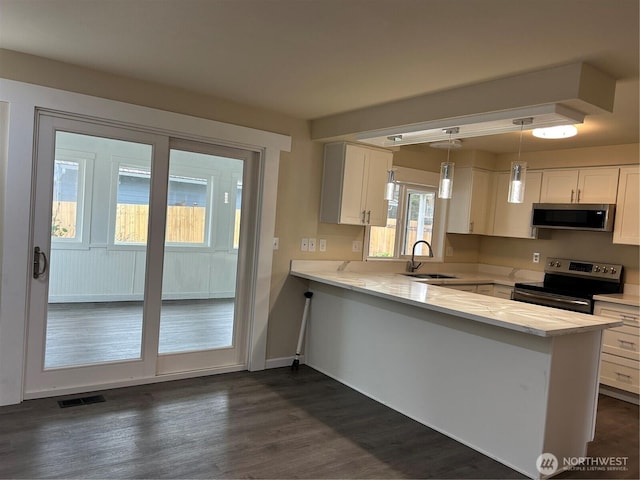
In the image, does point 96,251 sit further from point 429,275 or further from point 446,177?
point 429,275

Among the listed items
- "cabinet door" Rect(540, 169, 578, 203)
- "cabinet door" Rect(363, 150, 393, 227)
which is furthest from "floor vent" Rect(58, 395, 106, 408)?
"cabinet door" Rect(540, 169, 578, 203)

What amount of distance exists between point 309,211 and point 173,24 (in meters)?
2.27

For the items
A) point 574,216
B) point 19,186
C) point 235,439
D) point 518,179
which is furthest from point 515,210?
point 19,186

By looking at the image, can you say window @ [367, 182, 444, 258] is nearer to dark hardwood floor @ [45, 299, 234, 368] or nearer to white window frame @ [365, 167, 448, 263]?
white window frame @ [365, 167, 448, 263]

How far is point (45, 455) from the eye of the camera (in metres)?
2.49

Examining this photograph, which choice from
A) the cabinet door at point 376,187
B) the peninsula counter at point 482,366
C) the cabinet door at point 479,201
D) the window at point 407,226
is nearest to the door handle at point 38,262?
the peninsula counter at point 482,366

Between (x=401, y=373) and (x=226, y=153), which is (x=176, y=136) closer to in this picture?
(x=226, y=153)

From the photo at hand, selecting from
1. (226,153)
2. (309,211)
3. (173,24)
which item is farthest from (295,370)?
(173,24)

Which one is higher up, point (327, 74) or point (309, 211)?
point (327, 74)

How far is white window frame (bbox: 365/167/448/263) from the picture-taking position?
5.00 metres

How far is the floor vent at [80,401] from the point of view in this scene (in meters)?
3.15

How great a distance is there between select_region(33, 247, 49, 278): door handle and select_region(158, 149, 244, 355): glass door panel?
0.83m

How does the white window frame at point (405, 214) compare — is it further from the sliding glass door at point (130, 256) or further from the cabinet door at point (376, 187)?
the sliding glass door at point (130, 256)

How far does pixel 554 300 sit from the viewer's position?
441cm
